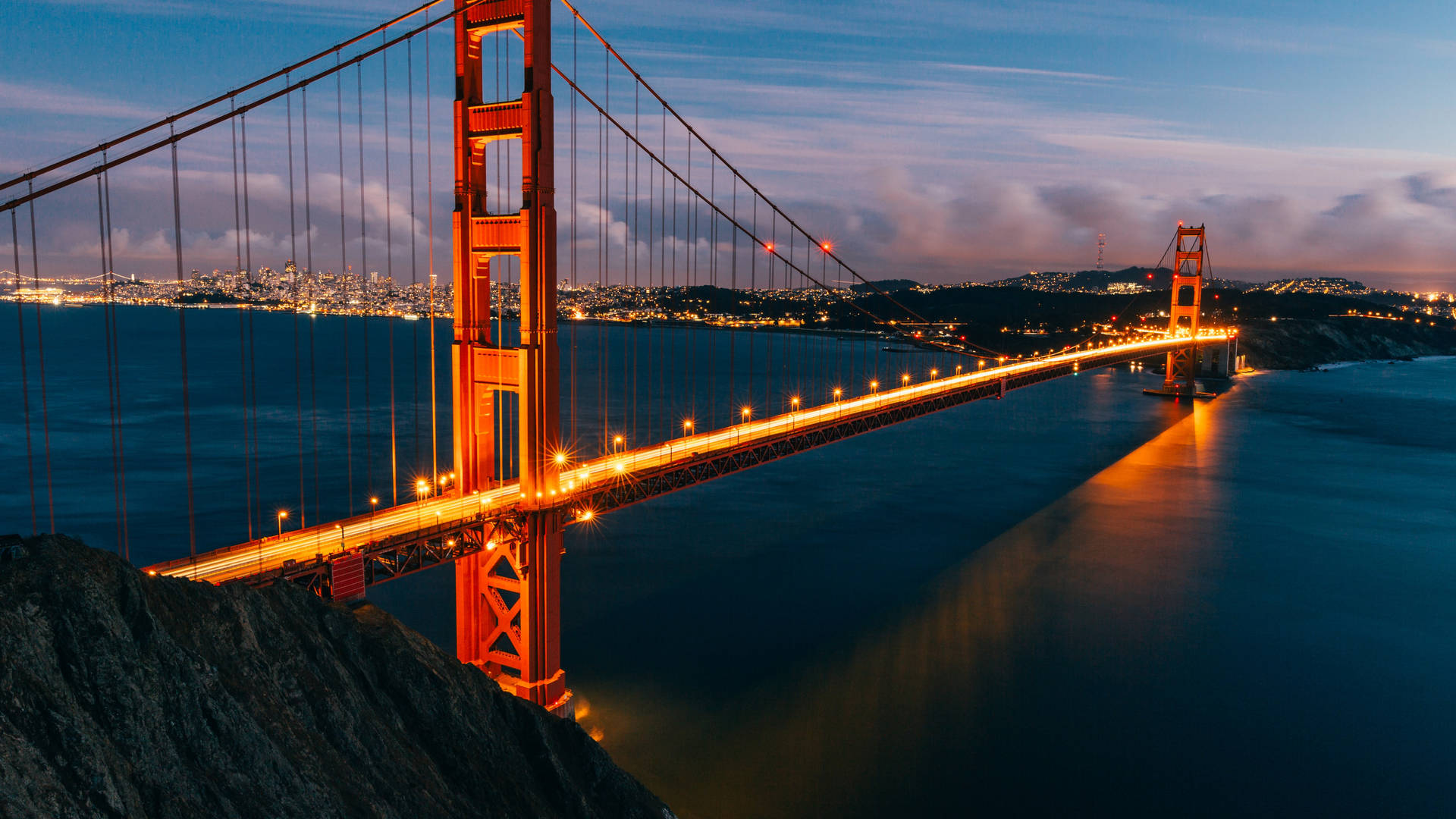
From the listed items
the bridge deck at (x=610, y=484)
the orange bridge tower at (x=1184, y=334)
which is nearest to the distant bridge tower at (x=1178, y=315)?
the orange bridge tower at (x=1184, y=334)

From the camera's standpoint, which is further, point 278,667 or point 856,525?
point 856,525

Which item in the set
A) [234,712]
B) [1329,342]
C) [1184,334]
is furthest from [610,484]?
[1329,342]

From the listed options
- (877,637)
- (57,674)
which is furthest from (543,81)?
(877,637)

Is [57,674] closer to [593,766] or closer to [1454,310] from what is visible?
[593,766]

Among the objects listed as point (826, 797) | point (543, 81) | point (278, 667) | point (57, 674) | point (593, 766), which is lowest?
point (826, 797)

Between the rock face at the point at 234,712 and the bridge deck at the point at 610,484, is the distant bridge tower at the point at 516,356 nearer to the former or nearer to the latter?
the bridge deck at the point at 610,484
